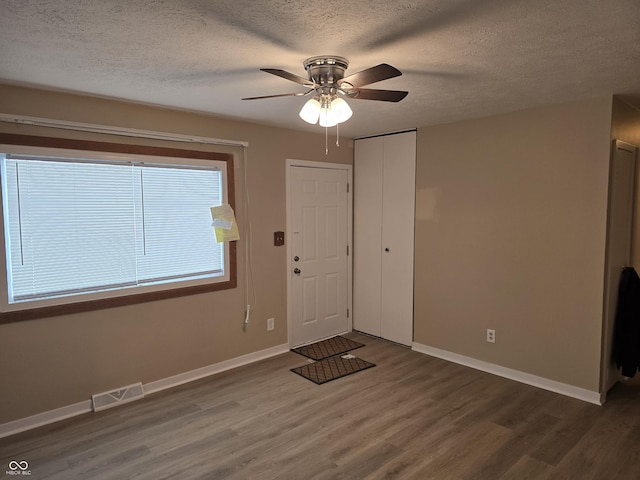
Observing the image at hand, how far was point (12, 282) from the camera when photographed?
2809 millimetres

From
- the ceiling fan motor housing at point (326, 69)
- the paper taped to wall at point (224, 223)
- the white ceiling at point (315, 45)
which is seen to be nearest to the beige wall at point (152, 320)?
the paper taped to wall at point (224, 223)

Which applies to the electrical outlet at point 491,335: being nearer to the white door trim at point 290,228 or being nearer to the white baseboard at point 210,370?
the white door trim at point 290,228

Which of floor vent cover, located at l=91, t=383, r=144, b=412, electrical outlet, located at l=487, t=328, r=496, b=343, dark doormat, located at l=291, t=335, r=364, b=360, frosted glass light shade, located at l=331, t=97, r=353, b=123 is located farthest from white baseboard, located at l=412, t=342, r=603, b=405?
frosted glass light shade, located at l=331, t=97, r=353, b=123

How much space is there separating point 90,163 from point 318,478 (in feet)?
8.79

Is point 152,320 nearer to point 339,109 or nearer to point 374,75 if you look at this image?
point 339,109

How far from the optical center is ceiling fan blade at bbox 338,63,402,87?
1850 mm

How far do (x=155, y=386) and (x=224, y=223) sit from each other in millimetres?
1513

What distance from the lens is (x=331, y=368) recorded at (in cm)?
395

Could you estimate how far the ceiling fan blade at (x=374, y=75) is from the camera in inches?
72.8

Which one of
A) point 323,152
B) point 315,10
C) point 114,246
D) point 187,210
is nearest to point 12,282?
point 114,246

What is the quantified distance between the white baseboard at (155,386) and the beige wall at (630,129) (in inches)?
136

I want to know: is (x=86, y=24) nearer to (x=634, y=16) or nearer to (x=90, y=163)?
(x=90, y=163)

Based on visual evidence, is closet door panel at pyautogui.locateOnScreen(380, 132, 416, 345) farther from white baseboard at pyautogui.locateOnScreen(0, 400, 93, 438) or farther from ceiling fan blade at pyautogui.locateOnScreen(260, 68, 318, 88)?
white baseboard at pyautogui.locateOnScreen(0, 400, 93, 438)

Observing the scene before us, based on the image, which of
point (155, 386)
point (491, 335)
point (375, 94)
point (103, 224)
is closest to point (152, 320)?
point (155, 386)
